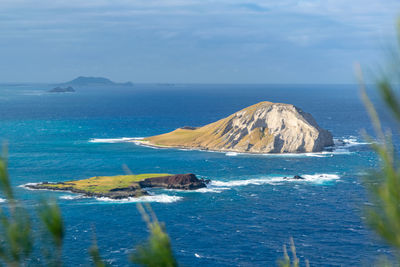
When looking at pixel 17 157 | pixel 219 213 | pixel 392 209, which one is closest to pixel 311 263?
pixel 219 213

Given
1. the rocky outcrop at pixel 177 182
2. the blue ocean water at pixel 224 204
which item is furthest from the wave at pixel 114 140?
the rocky outcrop at pixel 177 182

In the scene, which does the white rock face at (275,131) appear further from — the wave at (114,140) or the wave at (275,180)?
the wave at (275,180)

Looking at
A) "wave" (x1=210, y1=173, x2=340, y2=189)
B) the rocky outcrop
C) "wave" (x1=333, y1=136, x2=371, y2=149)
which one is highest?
the rocky outcrop

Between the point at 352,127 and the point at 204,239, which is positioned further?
the point at 352,127

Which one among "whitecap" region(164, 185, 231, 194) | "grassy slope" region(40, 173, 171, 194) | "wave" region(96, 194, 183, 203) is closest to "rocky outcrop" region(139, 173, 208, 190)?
"whitecap" region(164, 185, 231, 194)

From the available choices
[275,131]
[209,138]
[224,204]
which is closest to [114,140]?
[209,138]

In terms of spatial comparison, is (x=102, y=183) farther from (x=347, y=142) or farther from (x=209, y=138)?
(x=347, y=142)

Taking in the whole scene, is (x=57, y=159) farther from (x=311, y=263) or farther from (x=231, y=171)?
(x=311, y=263)

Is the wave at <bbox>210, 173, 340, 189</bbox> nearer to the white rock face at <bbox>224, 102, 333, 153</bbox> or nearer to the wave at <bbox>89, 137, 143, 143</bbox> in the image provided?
the white rock face at <bbox>224, 102, 333, 153</bbox>
